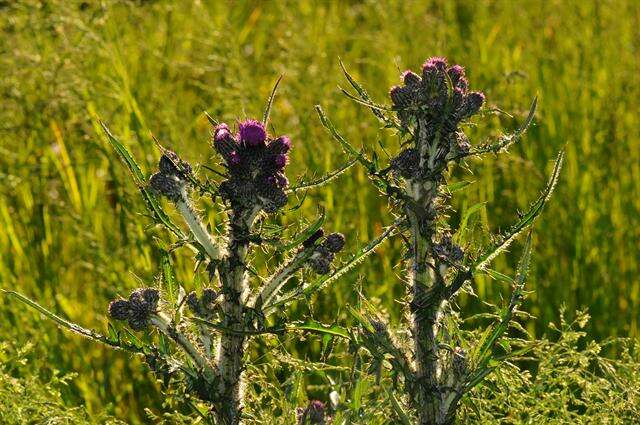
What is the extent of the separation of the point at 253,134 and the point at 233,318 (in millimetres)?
311

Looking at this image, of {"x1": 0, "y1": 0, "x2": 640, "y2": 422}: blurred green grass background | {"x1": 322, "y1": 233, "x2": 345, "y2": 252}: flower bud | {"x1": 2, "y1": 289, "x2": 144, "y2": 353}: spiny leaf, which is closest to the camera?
{"x1": 2, "y1": 289, "x2": 144, "y2": 353}: spiny leaf

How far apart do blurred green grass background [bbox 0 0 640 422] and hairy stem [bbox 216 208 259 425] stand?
127 cm

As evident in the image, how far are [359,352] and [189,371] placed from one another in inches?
12.2

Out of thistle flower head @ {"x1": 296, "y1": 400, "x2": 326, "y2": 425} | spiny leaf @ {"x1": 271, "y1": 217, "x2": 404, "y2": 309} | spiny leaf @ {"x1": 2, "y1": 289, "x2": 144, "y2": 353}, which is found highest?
spiny leaf @ {"x1": 271, "y1": 217, "x2": 404, "y2": 309}

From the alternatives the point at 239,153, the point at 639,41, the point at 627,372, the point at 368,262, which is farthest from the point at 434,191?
the point at 639,41

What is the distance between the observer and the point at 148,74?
436 centimetres

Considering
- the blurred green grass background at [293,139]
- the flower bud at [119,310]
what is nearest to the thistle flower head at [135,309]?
the flower bud at [119,310]

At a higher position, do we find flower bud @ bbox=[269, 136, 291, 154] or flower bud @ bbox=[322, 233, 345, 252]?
flower bud @ bbox=[269, 136, 291, 154]

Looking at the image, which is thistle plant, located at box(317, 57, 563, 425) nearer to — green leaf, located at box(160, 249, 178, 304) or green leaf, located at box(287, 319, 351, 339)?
green leaf, located at box(287, 319, 351, 339)

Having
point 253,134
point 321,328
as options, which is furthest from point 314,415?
point 253,134

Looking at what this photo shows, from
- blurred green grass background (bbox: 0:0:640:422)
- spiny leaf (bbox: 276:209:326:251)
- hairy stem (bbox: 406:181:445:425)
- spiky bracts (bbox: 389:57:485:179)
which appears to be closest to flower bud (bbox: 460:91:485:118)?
spiky bracts (bbox: 389:57:485:179)

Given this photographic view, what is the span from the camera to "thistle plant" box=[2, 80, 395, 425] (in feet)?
5.42

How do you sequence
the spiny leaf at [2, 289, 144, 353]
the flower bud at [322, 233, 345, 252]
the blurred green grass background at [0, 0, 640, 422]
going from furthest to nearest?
1. the blurred green grass background at [0, 0, 640, 422]
2. the flower bud at [322, 233, 345, 252]
3. the spiny leaf at [2, 289, 144, 353]

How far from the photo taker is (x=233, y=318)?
66.8 inches
